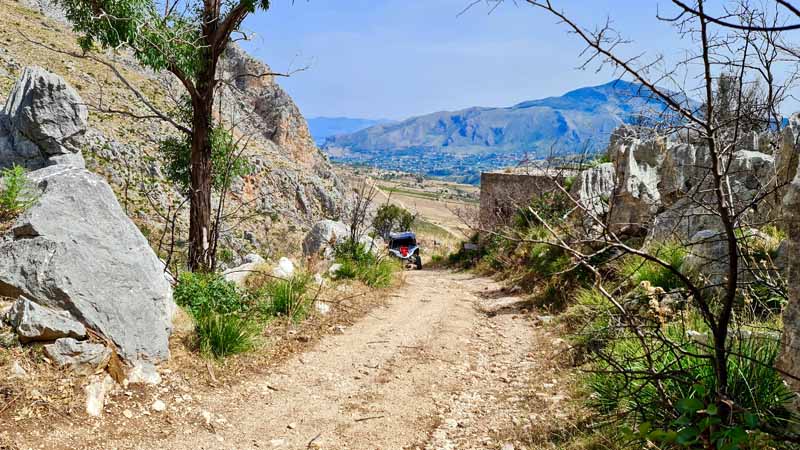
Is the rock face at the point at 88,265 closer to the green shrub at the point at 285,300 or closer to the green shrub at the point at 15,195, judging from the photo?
the green shrub at the point at 15,195

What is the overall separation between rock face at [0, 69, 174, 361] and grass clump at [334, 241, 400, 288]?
455cm

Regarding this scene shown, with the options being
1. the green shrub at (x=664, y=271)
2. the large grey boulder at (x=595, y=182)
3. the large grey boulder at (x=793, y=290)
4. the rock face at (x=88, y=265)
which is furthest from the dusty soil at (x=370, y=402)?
the large grey boulder at (x=595, y=182)

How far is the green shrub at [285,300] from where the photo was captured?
6973mm

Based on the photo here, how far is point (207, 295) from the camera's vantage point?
637cm

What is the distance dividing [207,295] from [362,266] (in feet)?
14.2

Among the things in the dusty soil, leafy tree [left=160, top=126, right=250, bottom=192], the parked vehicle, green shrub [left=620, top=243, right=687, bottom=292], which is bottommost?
the parked vehicle

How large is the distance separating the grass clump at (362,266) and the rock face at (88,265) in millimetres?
4553

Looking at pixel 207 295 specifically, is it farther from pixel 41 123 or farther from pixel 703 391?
pixel 41 123

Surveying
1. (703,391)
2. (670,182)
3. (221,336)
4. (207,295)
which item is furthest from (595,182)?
(703,391)

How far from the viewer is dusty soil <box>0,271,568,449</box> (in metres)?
4.12

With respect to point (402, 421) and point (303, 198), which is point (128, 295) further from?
point (303, 198)

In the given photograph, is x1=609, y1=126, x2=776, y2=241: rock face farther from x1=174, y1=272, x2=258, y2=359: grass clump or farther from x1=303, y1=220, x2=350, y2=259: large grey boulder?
x1=303, y1=220, x2=350, y2=259: large grey boulder

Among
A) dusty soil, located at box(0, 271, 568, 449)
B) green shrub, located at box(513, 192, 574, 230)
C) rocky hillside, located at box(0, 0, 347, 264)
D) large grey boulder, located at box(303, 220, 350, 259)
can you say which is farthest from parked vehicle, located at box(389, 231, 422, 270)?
dusty soil, located at box(0, 271, 568, 449)

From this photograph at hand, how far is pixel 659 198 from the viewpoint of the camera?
384 inches
